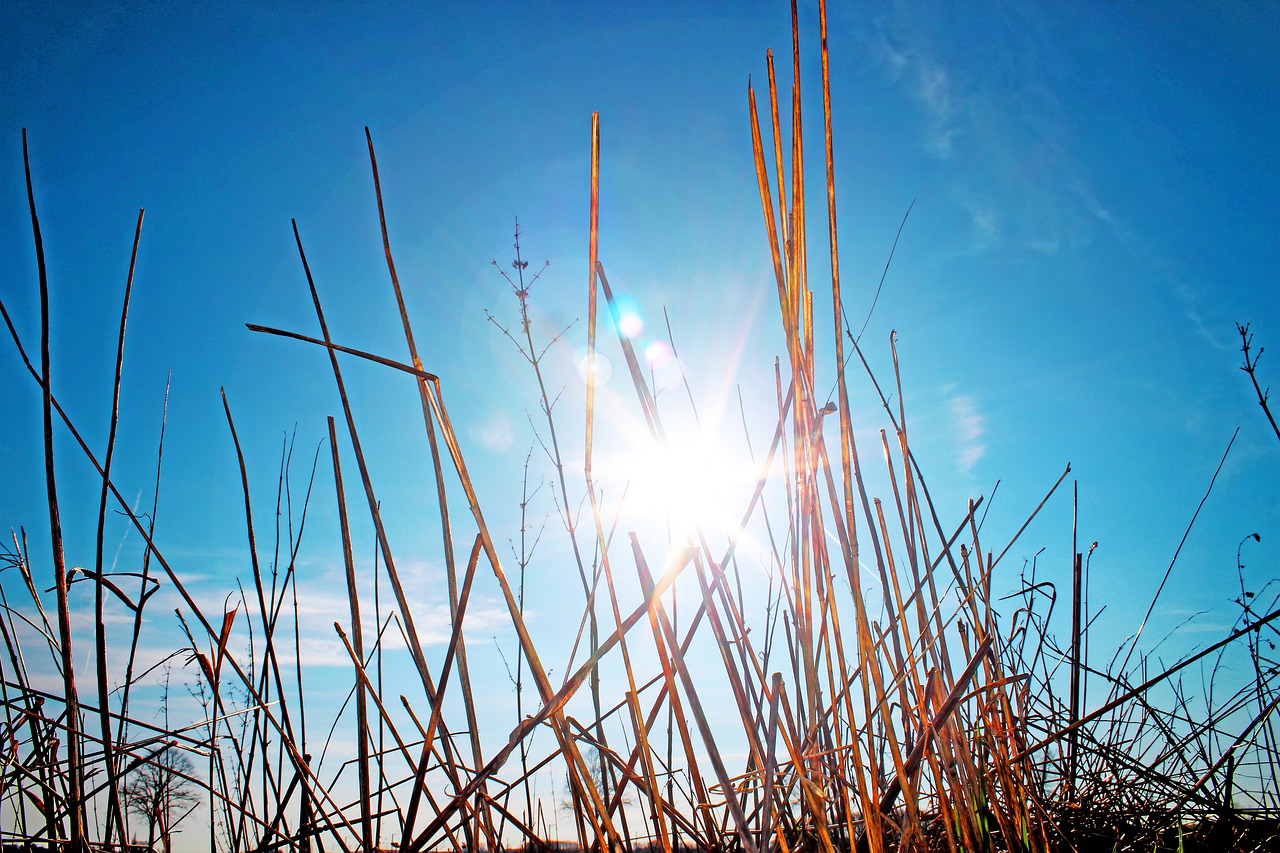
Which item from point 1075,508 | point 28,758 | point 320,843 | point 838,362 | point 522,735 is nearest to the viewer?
point 522,735

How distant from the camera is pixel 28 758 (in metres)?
1.04

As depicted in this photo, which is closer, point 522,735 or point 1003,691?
point 522,735

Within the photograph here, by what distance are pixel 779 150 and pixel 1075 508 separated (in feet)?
3.98

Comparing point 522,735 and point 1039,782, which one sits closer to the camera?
point 522,735

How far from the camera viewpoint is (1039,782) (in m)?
1.52

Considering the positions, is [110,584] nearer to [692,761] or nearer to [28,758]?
[28,758]

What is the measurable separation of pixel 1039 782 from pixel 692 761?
43.8 inches

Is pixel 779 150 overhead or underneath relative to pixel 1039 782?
overhead

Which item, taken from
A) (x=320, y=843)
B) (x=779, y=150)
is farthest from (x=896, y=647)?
(x=320, y=843)

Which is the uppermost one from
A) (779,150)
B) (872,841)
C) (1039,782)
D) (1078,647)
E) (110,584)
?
(779,150)

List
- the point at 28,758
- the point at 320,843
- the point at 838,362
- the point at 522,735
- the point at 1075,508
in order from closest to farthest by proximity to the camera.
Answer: the point at 522,735
the point at 838,362
the point at 320,843
the point at 28,758
the point at 1075,508

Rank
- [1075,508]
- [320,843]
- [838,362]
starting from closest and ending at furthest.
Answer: [838,362], [320,843], [1075,508]

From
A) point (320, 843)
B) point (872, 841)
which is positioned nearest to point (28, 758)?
point (320, 843)

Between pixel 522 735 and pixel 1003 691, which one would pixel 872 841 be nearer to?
pixel 522 735
